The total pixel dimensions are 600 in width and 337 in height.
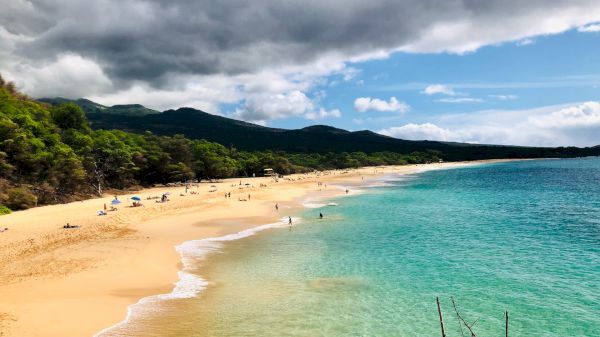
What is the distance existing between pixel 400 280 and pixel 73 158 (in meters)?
53.3

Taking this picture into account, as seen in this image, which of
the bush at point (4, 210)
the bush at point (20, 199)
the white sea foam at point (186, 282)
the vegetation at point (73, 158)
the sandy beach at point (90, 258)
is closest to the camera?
the sandy beach at point (90, 258)

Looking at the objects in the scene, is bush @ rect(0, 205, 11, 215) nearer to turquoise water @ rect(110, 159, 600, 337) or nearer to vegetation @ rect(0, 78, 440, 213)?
vegetation @ rect(0, 78, 440, 213)

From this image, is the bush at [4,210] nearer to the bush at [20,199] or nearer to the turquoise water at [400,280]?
the bush at [20,199]

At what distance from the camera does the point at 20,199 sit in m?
47.2

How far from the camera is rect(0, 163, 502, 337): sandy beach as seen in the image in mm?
16641

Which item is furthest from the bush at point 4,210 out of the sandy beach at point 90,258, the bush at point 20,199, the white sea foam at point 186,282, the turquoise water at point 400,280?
the turquoise water at point 400,280

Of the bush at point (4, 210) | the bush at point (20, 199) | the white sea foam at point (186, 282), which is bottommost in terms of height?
the white sea foam at point (186, 282)

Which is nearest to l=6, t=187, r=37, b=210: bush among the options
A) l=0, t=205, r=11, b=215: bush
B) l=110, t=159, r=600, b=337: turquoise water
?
l=0, t=205, r=11, b=215: bush

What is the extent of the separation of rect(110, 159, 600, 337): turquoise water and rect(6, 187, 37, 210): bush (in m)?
33.4

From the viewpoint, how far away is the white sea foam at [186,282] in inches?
664

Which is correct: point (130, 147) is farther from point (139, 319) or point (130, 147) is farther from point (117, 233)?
point (139, 319)

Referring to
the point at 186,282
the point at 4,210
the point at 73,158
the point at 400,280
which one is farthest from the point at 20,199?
the point at 400,280

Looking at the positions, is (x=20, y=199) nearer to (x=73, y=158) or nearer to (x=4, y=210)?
(x=4, y=210)

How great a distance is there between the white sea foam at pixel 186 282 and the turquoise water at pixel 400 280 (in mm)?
928
